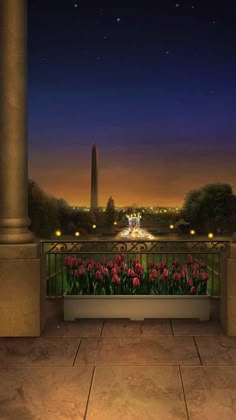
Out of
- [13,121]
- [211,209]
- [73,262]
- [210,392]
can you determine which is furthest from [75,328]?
[211,209]

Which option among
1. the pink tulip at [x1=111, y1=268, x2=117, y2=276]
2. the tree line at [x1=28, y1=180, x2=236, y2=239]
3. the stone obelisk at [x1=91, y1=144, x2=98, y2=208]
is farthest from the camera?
the tree line at [x1=28, y1=180, x2=236, y2=239]

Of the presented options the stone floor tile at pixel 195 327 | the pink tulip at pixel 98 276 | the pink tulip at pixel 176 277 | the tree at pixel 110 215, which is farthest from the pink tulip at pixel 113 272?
the tree at pixel 110 215

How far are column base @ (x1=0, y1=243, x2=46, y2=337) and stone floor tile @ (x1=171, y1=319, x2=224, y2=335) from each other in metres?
1.85

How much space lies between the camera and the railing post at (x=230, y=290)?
18.9 feet

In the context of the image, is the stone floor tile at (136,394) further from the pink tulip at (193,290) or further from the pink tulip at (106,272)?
the pink tulip at (106,272)

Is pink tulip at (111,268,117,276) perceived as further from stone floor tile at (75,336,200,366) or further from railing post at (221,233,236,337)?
railing post at (221,233,236,337)

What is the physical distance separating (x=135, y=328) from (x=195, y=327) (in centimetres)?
82

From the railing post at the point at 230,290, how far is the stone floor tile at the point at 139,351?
562mm

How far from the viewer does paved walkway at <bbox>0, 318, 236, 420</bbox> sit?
3.70 meters

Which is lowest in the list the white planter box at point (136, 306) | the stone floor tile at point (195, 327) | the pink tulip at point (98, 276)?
the stone floor tile at point (195, 327)

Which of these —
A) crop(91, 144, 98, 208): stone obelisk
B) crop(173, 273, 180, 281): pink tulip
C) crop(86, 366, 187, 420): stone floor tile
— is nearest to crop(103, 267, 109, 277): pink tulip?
crop(173, 273, 180, 281): pink tulip

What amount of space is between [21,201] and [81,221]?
78.0 meters

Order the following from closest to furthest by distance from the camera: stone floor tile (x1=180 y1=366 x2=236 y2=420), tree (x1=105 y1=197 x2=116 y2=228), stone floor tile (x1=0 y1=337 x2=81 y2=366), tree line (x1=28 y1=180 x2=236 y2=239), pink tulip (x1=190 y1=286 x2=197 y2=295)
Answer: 1. stone floor tile (x1=180 y1=366 x2=236 y2=420)
2. stone floor tile (x1=0 y1=337 x2=81 y2=366)
3. pink tulip (x1=190 y1=286 x2=197 y2=295)
4. tree line (x1=28 y1=180 x2=236 y2=239)
5. tree (x1=105 y1=197 x2=116 y2=228)

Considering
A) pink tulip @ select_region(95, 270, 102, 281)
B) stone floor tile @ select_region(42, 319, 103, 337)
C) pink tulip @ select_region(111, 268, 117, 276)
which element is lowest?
stone floor tile @ select_region(42, 319, 103, 337)
